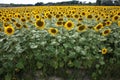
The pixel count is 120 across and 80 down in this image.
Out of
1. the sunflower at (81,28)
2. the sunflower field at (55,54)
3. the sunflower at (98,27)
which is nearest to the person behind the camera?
the sunflower field at (55,54)

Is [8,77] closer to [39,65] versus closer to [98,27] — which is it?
[39,65]

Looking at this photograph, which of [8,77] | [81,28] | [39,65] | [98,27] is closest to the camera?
[8,77]

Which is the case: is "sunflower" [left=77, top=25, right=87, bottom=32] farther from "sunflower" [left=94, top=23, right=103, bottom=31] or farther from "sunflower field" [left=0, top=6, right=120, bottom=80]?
"sunflower" [left=94, top=23, right=103, bottom=31]

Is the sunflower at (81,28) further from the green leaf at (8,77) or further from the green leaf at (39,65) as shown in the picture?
the green leaf at (8,77)

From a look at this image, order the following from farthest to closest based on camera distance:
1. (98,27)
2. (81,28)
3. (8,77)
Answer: (98,27)
(81,28)
(8,77)

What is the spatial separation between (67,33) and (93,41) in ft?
1.58

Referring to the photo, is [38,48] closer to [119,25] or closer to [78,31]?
[78,31]

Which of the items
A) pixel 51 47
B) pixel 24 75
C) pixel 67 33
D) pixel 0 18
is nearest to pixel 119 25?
pixel 67 33

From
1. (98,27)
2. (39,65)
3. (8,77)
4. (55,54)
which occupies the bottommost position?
(8,77)

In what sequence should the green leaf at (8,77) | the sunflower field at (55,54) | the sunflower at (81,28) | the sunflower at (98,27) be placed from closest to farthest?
the green leaf at (8,77)
the sunflower field at (55,54)
the sunflower at (81,28)
the sunflower at (98,27)

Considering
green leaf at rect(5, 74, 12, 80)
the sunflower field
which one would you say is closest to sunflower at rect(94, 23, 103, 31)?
the sunflower field

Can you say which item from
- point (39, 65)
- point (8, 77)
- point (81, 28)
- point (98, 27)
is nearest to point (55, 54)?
point (39, 65)

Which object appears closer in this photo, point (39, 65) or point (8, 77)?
point (8, 77)

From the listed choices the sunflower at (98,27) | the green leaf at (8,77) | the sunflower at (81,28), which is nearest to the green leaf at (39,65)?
the green leaf at (8,77)
